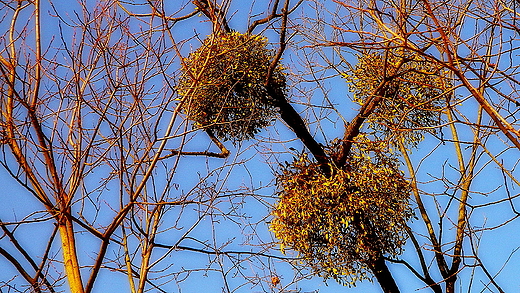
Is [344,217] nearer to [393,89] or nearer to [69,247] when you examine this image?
[393,89]

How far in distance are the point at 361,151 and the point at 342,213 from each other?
400 millimetres

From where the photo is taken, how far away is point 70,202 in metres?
2.31

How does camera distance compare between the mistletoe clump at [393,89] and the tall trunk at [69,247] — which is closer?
the tall trunk at [69,247]

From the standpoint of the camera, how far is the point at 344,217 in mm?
3094

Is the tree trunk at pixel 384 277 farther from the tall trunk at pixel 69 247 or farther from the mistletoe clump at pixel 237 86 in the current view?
Answer: the tall trunk at pixel 69 247

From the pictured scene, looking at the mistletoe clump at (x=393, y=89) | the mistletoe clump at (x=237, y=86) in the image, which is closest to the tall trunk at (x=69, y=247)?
the mistletoe clump at (x=237, y=86)

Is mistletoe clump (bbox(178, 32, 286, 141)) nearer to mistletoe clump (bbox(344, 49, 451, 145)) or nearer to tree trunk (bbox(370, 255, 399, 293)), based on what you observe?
mistletoe clump (bbox(344, 49, 451, 145))

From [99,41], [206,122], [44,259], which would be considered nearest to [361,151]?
[206,122]

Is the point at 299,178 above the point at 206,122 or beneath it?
beneath

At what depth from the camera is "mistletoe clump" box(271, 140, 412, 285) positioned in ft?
10.2

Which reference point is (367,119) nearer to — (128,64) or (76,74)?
(128,64)

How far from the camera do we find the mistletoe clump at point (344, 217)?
3105mm

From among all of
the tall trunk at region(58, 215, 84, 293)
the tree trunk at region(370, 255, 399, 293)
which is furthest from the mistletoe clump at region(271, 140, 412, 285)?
the tall trunk at region(58, 215, 84, 293)

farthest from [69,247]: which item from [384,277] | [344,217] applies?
[384,277]
